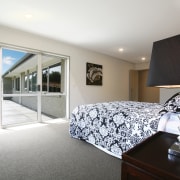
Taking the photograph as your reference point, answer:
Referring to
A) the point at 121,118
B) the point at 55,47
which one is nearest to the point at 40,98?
the point at 55,47

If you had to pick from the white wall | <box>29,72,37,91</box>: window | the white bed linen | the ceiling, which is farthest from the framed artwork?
the white bed linen

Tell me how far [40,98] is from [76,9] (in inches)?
101

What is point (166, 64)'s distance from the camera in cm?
84

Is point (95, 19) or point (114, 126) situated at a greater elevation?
point (95, 19)

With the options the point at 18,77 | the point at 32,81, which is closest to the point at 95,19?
the point at 32,81

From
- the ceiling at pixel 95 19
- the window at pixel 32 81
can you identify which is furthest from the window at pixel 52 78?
the ceiling at pixel 95 19

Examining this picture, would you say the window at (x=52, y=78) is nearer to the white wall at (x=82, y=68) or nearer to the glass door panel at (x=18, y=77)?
the glass door panel at (x=18, y=77)

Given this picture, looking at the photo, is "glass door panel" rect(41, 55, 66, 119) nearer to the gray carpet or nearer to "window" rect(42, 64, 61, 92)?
"window" rect(42, 64, 61, 92)

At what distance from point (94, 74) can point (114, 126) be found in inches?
133

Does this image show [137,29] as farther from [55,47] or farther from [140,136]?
[140,136]

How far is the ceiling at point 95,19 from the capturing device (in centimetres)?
244

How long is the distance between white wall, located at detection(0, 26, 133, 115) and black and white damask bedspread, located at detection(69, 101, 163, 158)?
2.13m

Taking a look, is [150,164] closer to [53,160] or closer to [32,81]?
[53,160]

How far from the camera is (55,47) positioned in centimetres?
427
